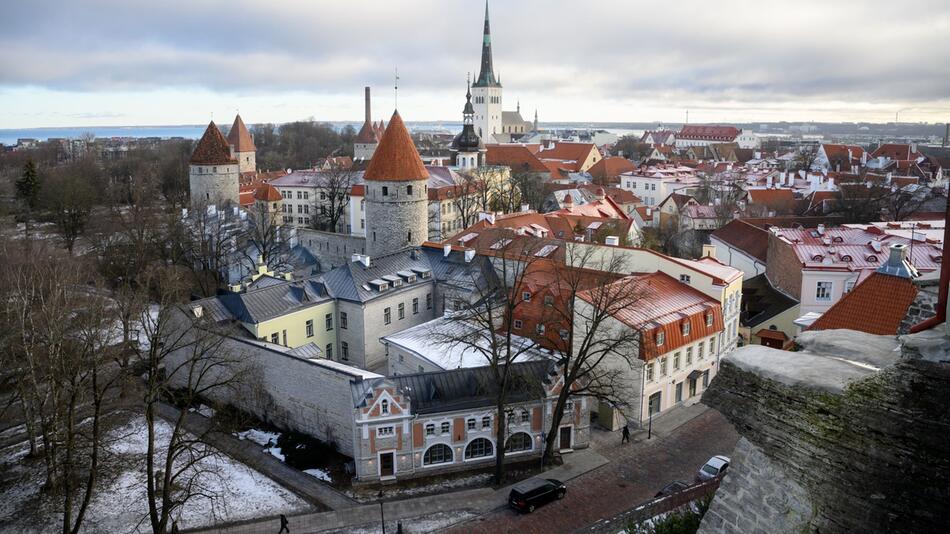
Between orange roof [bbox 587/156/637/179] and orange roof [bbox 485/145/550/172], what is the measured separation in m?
7.26

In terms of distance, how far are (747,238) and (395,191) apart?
745 inches

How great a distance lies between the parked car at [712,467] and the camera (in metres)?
18.0

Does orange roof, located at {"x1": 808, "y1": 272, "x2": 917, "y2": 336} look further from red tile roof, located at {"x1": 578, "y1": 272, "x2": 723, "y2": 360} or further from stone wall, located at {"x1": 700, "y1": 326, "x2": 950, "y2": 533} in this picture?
stone wall, located at {"x1": 700, "y1": 326, "x2": 950, "y2": 533}

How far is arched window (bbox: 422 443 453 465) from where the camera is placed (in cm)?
1980

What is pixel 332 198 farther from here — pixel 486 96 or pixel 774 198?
pixel 486 96

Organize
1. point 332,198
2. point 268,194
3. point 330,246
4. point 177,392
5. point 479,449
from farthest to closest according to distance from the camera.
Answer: point 268,194
point 332,198
point 330,246
point 177,392
point 479,449

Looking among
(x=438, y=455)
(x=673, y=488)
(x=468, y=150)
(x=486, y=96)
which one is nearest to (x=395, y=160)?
(x=438, y=455)

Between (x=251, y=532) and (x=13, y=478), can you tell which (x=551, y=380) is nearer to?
(x=251, y=532)

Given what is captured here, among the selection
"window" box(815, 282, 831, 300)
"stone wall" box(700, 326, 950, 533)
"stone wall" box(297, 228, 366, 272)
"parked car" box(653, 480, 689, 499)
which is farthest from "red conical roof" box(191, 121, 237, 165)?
"stone wall" box(700, 326, 950, 533)

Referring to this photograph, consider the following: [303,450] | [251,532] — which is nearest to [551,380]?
[303,450]

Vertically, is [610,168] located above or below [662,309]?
above

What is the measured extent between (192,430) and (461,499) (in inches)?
389

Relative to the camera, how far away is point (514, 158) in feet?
247

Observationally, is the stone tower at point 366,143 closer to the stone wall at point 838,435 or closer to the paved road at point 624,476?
the paved road at point 624,476
